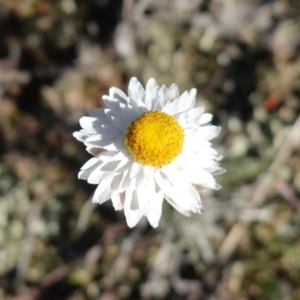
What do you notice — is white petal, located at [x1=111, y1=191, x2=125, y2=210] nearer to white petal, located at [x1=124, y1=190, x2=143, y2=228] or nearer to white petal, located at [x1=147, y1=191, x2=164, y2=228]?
white petal, located at [x1=124, y1=190, x2=143, y2=228]

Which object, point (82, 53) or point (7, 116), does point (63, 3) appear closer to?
point (82, 53)

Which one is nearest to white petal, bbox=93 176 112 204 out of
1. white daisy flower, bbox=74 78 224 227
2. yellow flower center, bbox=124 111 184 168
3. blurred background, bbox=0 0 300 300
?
white daisy flower, bbox=74 78 224 227

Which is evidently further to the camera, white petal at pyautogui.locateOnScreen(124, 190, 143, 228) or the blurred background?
the blurred background

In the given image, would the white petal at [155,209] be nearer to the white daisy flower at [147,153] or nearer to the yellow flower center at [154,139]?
the white daisy flower at [147,153]

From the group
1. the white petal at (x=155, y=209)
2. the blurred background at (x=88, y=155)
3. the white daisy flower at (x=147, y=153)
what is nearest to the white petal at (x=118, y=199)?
the white daisy flower at (x=147, y=153)

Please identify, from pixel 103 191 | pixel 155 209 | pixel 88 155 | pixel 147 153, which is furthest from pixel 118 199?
pixel 88 155

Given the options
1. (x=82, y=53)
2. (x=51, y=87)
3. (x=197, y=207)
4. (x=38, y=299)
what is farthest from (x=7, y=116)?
(x=197, y=207)
